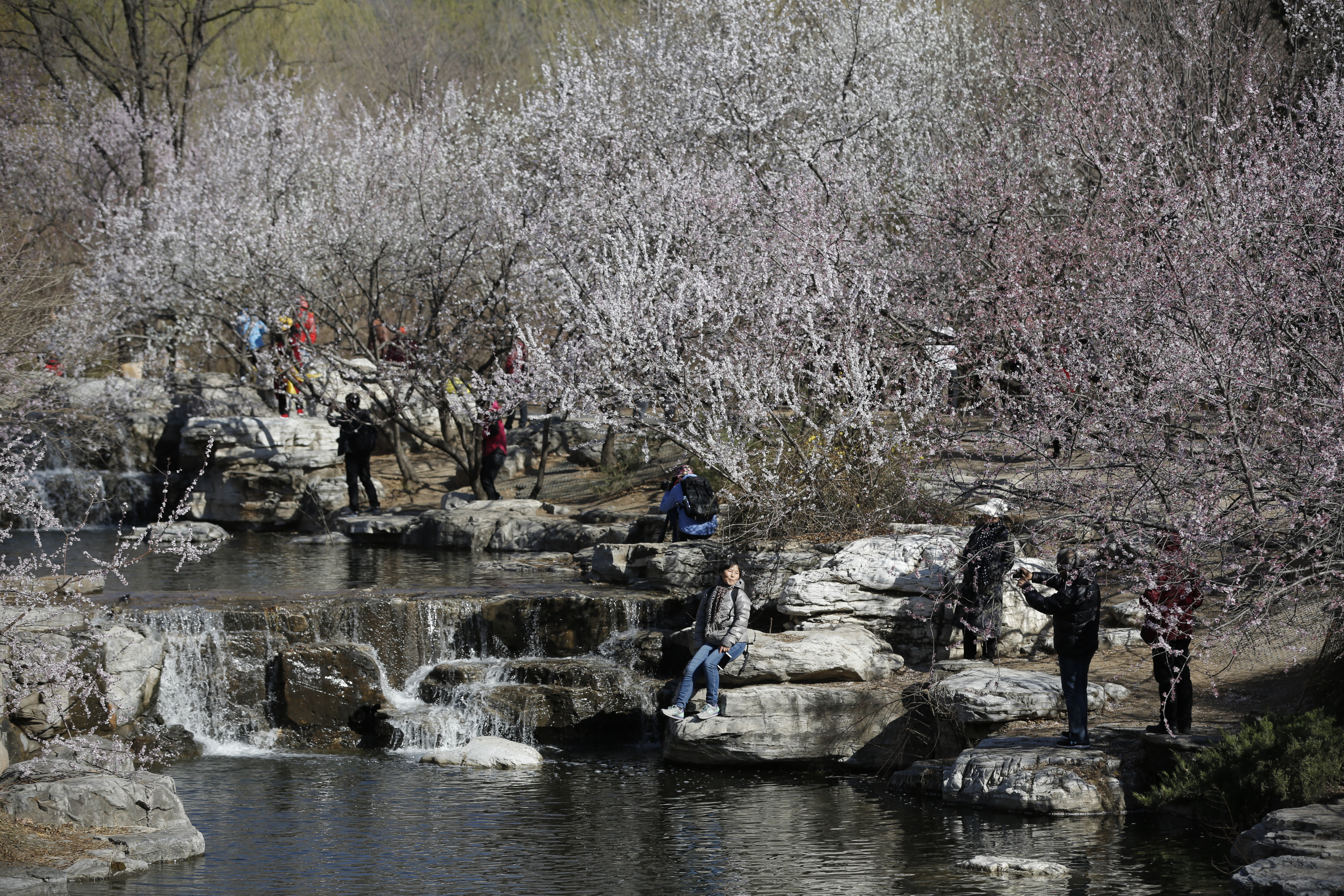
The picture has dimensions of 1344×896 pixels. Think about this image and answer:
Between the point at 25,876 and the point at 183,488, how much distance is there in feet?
50.2

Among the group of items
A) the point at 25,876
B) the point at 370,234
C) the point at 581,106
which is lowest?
the point at 25,876

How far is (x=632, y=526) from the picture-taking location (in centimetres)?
1686

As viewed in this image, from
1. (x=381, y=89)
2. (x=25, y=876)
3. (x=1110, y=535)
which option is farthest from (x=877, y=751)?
(x=381, y=89)

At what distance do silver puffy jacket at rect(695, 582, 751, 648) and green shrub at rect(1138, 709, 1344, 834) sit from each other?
3710mm

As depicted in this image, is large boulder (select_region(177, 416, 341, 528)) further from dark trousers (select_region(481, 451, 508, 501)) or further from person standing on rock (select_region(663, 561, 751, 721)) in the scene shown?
person standing on rock (select_region(663, 561, 751, 721))

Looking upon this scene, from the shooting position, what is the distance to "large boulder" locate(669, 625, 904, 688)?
1145cm

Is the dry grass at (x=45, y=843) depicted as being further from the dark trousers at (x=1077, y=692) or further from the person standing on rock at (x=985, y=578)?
the dark trousers at (x=1077, y=692)

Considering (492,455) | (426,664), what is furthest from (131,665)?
(492,455)

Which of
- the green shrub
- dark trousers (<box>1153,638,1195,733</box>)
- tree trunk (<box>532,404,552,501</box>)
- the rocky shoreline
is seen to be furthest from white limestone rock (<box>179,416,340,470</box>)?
the green shrub

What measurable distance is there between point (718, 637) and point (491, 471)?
9.50m

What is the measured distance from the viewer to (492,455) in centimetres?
2011

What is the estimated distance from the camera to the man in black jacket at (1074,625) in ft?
30.0

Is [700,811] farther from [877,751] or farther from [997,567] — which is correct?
[997,567]

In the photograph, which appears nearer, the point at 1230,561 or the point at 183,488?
the point at 1230,561
